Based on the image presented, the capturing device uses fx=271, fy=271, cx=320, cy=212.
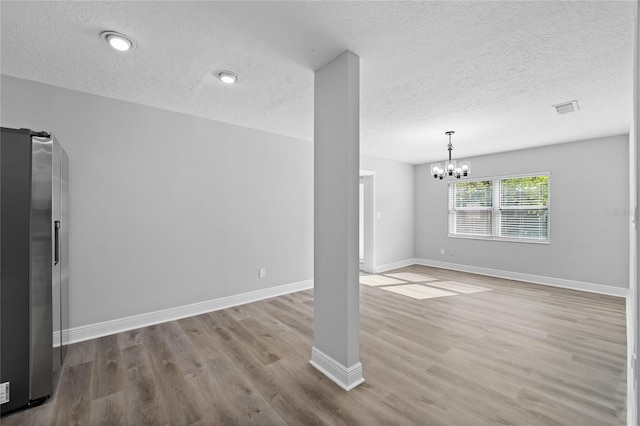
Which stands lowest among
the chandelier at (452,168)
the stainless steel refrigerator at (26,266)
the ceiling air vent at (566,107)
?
the stainless steel refrigerator at (26,266)

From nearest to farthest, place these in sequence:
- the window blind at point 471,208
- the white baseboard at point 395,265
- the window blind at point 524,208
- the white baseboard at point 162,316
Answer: the white baseboard at point 162,316 → the window blind at point 524,208 → the window blind at point 471,208 → the white baseboard at point 395,265

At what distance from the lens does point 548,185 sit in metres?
4.83

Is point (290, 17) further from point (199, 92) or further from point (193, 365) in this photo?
point (193, 365)

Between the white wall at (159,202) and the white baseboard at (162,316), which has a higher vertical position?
the white wall at (159,202)

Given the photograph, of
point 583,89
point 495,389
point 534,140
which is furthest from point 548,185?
point 495,389

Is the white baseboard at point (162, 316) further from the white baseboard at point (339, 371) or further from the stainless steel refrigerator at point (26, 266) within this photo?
the white baseboard at point (339, 371)

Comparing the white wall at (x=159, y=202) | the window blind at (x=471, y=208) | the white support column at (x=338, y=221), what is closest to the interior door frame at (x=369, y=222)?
the window blind at (x=471, y=208)

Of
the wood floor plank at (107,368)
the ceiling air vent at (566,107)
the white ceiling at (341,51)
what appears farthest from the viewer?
the ceiling air vent at (566,107)

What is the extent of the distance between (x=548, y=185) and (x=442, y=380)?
455cm

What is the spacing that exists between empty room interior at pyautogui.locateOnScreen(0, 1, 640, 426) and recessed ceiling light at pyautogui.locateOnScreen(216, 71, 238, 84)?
27 millimetres

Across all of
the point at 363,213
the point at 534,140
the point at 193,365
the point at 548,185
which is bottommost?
the point at 193,365

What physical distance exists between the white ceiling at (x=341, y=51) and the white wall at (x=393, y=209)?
2.58m

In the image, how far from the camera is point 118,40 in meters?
1.91

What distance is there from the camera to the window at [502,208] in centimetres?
497
